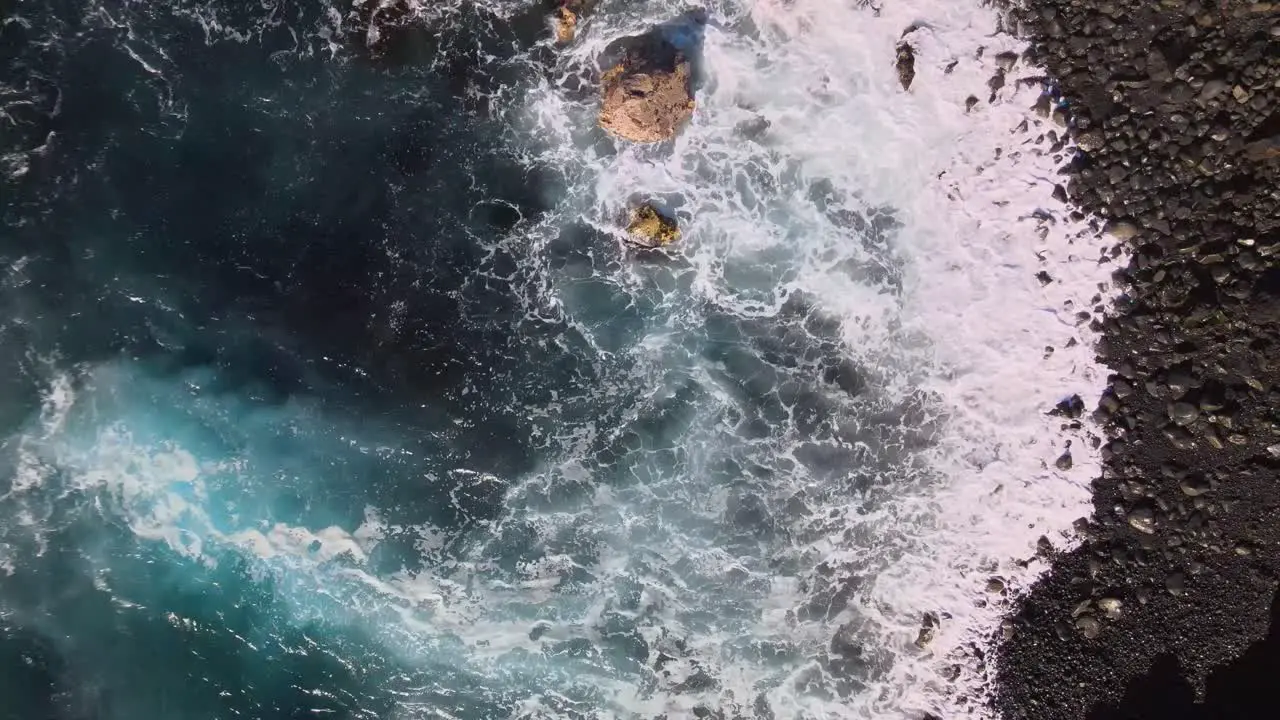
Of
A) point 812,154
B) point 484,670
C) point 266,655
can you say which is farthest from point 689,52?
point 266,655

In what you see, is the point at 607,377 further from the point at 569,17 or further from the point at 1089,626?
the point at 1089,626

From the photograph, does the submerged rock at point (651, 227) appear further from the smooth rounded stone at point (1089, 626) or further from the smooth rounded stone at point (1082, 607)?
the smooth rounded stone at point (1089, 626)

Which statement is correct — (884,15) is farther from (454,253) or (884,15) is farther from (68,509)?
(68,509)

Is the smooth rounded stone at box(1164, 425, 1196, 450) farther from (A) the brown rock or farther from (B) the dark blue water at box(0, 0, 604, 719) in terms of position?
(A) the brown rock

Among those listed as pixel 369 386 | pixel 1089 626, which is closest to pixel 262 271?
pixel 369 386

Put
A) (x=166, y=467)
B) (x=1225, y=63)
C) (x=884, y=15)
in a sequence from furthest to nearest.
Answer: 1. (x=166, y=467)
2. (x=884, y=15)
3. (x=1225, y=63)

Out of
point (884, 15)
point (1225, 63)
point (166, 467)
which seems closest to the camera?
point (1225, 63)

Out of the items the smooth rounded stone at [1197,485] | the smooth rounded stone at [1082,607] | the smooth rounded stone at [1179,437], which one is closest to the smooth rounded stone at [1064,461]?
the smooth rounded stone at [1179,437]
